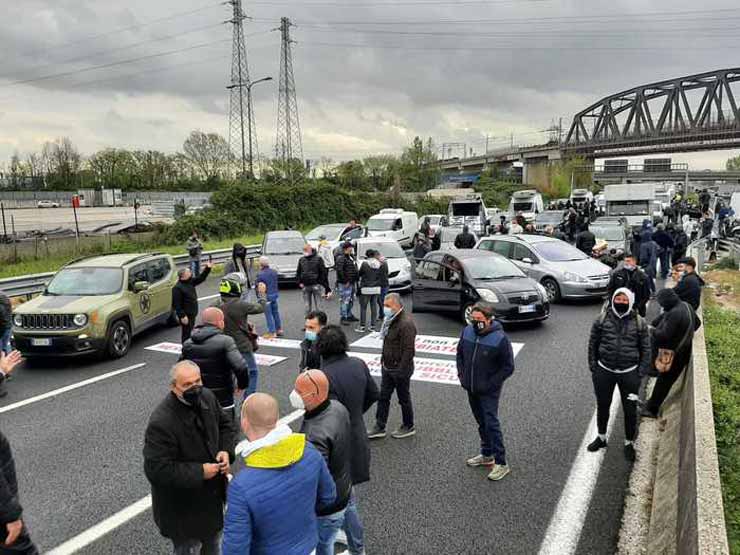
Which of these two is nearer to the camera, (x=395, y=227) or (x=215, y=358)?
(x=215, y=358)

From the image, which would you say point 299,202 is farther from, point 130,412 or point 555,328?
point 130,412

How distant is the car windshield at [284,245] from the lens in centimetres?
1786

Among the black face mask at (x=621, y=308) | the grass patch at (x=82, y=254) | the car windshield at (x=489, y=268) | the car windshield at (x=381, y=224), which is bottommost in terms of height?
the grass patch at (x=82, y=254)

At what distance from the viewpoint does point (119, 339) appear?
388 inches

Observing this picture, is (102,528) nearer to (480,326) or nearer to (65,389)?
(480,326)

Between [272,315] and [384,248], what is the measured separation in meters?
5.56

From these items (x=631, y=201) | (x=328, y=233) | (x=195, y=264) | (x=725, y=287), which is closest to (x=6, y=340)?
(x=195, y=264)

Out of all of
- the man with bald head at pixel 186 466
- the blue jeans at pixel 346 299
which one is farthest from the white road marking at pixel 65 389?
the man with bald head at pixel 186 466

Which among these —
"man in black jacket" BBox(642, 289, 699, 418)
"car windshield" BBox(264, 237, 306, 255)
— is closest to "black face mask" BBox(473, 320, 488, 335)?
"man in black jacket" BBox(642, 289, 699, 418)

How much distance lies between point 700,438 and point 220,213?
28.9 meters

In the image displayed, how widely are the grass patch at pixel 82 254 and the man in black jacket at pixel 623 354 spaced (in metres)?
17.3

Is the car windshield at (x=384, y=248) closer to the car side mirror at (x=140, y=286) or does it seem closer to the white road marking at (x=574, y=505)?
the car side mirror at (x=140, y=286)

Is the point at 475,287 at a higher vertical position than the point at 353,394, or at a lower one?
lower

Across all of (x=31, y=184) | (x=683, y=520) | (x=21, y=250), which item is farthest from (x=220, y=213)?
(x=31, y=184)
